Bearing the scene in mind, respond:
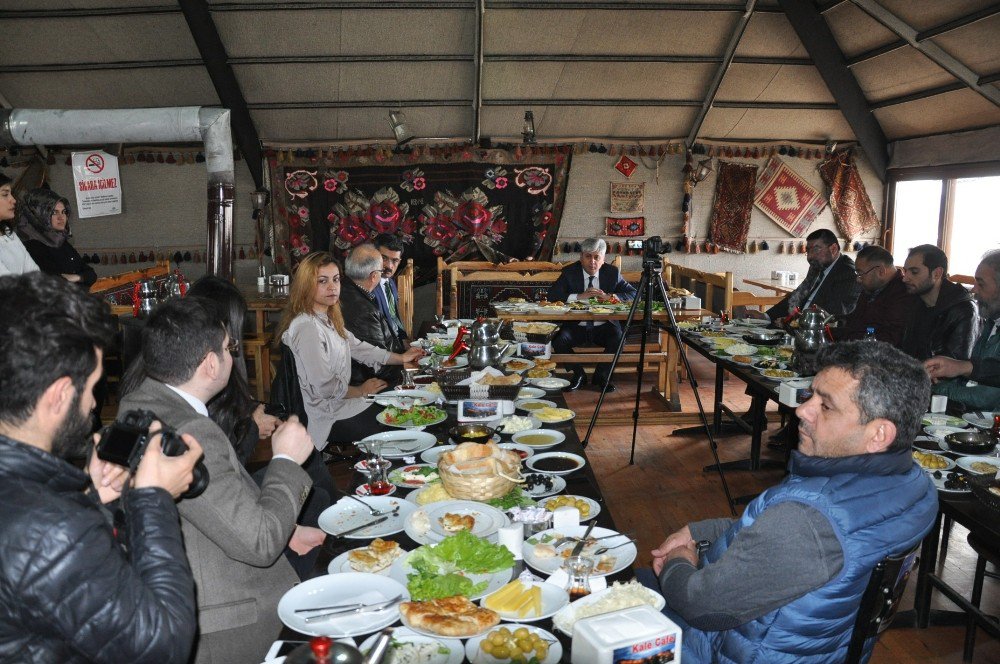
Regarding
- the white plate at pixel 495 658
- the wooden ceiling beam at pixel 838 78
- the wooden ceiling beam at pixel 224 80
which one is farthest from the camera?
the wooden ceiling beam at pixel 838 78

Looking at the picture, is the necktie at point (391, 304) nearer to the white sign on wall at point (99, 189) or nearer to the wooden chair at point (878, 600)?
the wooden chair at point (878, 600)

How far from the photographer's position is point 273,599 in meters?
1.93

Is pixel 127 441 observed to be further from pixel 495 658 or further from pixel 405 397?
pixel 405 397

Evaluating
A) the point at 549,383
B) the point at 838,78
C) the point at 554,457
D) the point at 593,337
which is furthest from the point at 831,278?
the point at 554,457

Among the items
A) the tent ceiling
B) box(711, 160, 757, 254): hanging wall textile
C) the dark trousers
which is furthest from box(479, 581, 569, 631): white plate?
box(711, 160, 757, 254): hanging wall textile

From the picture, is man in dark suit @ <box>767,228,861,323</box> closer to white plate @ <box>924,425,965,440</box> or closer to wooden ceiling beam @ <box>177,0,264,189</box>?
white plate @ <box>924,425,965,440</box>

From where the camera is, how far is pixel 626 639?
136 centimetres

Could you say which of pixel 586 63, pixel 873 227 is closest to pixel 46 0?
pixel 586 63

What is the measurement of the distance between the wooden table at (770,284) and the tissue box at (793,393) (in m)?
4.55

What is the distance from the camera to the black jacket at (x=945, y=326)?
3.98m

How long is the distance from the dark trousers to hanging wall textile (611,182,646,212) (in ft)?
7.57

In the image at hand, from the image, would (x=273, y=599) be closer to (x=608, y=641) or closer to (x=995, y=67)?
(x=608, y=641)

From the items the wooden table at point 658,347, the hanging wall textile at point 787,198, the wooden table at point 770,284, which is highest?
the hanging wall textile at point 787,198

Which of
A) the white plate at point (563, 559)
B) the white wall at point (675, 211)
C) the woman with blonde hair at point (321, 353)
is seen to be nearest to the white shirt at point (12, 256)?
the woman with blonde hair at point (321, 353)
